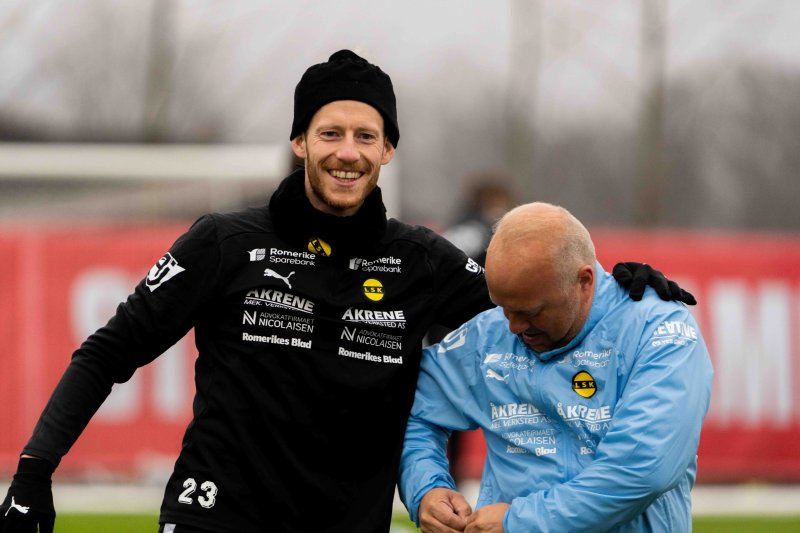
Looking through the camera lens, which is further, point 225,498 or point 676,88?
point 676,88

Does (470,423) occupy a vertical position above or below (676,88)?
below

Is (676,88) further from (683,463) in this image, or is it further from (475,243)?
(683,463)

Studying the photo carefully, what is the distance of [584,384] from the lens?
3.87 meters

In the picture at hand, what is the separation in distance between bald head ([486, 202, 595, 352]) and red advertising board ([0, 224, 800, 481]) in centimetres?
784

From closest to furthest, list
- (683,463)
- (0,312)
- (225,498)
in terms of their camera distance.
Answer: (683,463)
(225,498)
(0,312)

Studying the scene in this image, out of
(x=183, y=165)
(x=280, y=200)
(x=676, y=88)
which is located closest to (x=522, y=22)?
(x=676, y=88)

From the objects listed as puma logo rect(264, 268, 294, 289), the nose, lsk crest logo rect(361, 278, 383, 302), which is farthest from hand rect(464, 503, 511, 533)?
the nose

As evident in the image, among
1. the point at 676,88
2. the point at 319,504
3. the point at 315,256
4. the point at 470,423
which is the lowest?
the point at 319,504

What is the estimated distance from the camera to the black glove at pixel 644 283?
3953 mm

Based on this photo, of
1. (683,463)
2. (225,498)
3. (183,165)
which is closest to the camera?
(683,463)

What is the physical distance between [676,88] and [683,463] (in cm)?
2139

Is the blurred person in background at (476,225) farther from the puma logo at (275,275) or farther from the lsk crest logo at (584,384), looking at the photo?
the lsk crest logo at (584,384)

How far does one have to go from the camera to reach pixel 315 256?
4.28 m

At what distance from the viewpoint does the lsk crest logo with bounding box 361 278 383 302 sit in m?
4.29
